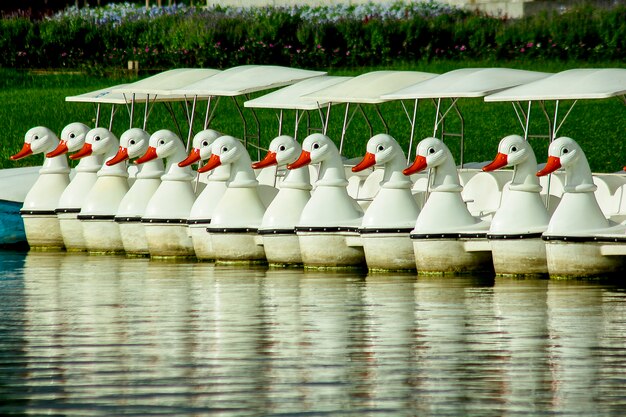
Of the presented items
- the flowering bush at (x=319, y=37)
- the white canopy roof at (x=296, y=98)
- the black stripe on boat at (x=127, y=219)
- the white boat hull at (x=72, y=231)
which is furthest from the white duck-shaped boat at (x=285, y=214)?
the flowering bush at (x=319, y=37)

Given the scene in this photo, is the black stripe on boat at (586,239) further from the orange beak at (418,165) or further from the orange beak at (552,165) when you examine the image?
the orange beak at (418,165)

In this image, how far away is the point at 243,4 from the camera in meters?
49.6

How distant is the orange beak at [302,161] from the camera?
2105 cm

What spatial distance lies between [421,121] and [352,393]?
82.5 feet

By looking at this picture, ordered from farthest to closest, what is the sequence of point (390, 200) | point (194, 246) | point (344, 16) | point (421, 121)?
point (344, 16), point (421, 121), point (194, 246), point (390, 200)

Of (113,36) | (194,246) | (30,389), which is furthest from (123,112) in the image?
(30,389)

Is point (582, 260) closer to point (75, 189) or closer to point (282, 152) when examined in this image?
point (282, 152)

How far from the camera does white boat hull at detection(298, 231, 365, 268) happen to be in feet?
68.1

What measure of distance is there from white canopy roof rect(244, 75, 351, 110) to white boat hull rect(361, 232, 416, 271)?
11.5 feet

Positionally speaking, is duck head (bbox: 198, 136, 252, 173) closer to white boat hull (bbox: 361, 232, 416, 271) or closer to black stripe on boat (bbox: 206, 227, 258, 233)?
black stripe on boat (bbox: 206, 227, 258, 233)

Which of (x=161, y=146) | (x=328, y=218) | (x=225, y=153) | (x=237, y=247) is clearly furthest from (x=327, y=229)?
(x=161, y=146)

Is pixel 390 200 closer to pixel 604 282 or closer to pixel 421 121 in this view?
pixel 604 282

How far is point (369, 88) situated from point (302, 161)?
2.35 metres

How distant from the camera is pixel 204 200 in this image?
2220cm
